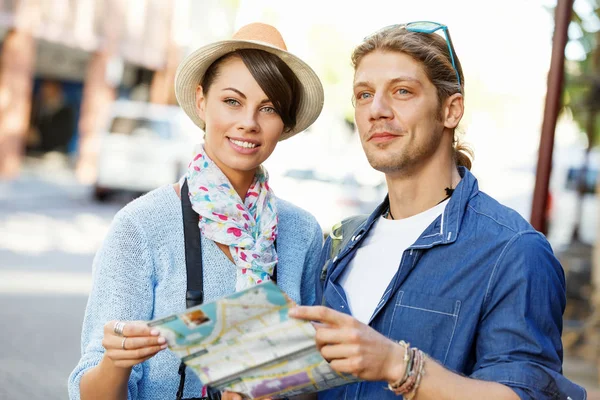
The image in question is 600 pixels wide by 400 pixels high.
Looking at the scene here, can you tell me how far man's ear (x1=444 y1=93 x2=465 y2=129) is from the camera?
2549mm

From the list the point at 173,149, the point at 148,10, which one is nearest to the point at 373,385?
the point at 173,149

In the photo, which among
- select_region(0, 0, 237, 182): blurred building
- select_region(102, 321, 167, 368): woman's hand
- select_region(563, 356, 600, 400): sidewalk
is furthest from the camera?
select_region(0, 0, 237, 182): blurred building

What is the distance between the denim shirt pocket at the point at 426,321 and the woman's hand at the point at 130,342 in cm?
71

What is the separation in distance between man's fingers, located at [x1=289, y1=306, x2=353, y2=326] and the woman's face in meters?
1.03

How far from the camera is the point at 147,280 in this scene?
2467 millimetres

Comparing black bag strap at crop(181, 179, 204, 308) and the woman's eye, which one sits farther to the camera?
the woman's eye

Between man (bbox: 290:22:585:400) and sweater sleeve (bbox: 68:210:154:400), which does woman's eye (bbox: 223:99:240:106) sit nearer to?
man (bbox: 290:22:585:400)

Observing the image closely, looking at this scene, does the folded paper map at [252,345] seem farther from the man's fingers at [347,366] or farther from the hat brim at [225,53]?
the hat brim at [225,53]

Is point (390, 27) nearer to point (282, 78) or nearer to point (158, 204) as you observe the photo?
point (282, 78)

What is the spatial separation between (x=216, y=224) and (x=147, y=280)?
0.31m

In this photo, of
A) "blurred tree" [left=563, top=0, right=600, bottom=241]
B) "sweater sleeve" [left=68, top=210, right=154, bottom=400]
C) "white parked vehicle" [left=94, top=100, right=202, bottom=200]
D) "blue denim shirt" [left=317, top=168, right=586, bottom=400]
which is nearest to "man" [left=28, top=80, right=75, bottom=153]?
"white parked vehicle" [left=94, top=100, right=202, bottom=200]

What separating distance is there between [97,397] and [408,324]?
968mm

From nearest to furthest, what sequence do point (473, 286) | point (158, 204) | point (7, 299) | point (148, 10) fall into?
point (473, 286) < point (158, 204) < point (7, 299) < point (148, 10)

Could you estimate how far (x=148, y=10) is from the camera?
28.8 m
